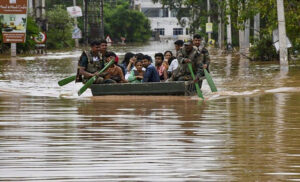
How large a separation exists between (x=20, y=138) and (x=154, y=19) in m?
169

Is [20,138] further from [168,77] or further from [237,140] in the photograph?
[168,77]

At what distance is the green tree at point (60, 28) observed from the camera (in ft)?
233

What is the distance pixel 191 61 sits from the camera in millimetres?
18484

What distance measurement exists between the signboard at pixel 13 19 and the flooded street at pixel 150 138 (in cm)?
2818

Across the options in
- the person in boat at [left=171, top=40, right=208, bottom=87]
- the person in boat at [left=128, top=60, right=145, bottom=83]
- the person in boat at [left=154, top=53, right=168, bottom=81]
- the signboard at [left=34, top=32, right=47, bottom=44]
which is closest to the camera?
the person in boat at [left=171, top=40, right=208, bottom=87]

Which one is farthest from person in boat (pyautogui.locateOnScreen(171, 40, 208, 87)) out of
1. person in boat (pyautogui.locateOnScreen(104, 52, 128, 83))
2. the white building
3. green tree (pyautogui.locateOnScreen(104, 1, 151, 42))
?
the white building

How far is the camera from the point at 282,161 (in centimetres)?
842

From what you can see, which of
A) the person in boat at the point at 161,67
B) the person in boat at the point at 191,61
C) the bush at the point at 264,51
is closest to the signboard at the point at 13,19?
the bush at the point at 264,51

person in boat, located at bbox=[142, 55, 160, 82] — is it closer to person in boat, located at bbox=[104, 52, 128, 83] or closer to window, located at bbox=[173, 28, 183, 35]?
person in boat, located at bbox=[104, 52, 128, 83]

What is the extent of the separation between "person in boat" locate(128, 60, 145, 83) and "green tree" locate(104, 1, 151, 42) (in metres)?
106

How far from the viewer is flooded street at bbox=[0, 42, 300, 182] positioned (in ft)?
25.8

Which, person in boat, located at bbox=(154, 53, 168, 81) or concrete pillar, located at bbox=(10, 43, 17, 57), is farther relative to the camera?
concrete pillar, located at bbox=(10, 43, 17, 57)

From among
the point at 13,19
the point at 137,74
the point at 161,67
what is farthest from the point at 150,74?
the point at 13,19

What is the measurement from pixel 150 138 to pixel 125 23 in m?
118
